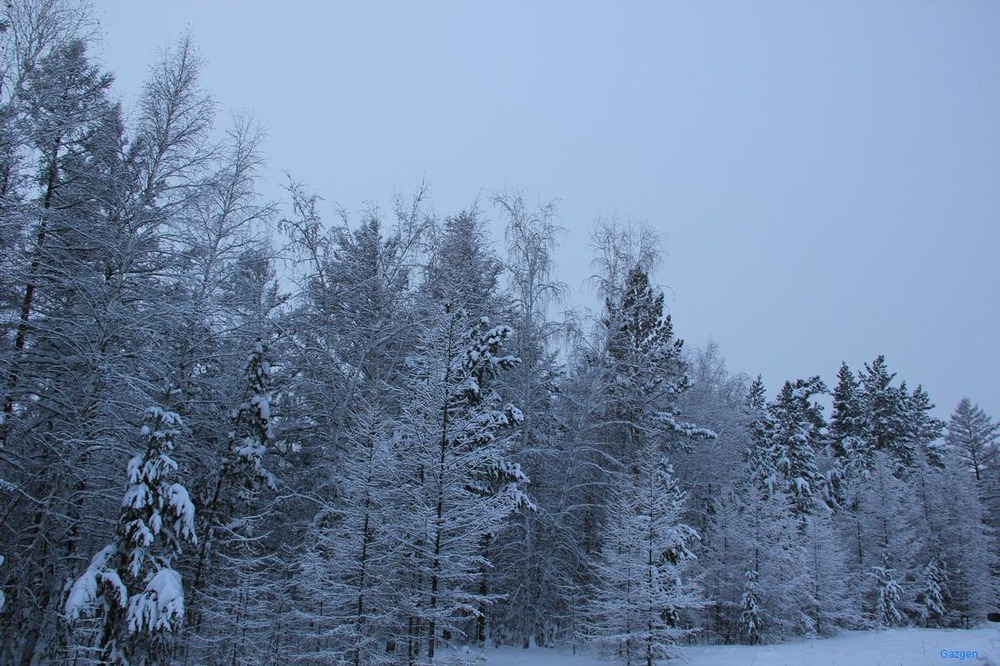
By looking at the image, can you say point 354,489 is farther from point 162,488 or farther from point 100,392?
point 100,392

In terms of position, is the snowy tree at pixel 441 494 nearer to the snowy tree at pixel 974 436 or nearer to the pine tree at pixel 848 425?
the pine tree at pixel 848 425

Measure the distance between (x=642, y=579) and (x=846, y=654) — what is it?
5.76 m

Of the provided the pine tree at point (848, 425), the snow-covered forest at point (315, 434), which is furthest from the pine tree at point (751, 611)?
the pine tree at point (848, 425)

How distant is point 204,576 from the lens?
1645cm

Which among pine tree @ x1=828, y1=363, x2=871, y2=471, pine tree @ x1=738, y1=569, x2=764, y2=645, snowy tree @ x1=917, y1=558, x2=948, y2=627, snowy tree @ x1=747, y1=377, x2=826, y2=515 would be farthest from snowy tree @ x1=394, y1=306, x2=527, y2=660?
pine tree @ x1=828, y1=363, x2=871, y2=471

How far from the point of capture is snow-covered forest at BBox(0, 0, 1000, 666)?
1180 cm

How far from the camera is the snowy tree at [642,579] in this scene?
1817 cm

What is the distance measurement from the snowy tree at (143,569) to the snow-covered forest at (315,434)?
0.06 metres

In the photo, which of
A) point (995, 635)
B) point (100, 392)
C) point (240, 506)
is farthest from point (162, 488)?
point (995, 635)

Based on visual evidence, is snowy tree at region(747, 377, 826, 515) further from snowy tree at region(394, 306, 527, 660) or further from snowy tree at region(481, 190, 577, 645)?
snowy tree at region(394, 306, 527, 660)

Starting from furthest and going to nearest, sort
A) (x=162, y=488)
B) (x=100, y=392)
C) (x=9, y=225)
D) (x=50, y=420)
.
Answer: (x=50, y=420), (x=100, y=392), (x=162, y=488), (x=9, y=225)

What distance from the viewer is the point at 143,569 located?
11.5m

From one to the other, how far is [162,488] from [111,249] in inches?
212

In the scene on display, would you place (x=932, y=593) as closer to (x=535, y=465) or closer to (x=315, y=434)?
(x=535, y=465)
